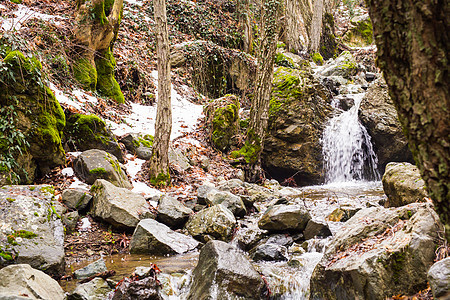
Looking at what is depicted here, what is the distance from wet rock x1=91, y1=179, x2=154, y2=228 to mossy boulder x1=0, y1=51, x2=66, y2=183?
106 centimetres

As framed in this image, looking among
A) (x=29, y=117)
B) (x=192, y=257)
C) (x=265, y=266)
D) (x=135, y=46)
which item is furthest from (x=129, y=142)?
(x=135, y=46)

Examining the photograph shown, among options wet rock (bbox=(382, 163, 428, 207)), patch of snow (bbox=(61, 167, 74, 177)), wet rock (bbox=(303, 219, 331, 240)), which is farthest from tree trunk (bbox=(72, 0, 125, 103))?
wet rock (bbox=(382, 163, 428, 207))

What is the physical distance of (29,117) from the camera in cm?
513

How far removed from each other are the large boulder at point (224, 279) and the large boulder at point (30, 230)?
1.66 metres

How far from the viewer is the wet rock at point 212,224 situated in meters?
5.05

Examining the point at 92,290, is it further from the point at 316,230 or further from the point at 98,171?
the point at 316,230

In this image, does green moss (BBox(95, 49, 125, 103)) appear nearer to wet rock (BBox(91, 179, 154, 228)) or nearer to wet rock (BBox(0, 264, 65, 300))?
wet rock (BBox(91, 179, 154, 228))

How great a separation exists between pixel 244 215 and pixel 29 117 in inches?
165

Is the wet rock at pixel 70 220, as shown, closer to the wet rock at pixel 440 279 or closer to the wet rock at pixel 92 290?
the wet rock at pixel 92 290

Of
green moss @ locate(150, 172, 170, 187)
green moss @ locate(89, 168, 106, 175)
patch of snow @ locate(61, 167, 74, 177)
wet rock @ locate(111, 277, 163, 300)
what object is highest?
green moss @ locate(89, 168, 106, 175)

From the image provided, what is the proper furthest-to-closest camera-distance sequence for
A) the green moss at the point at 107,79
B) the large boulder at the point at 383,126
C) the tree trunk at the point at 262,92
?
the large boulder at the point at 383,126 < the green moss at the point at 107,79 < the tree trunk at the point at 262,92

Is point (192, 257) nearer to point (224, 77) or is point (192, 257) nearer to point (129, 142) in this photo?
point (129, 142)

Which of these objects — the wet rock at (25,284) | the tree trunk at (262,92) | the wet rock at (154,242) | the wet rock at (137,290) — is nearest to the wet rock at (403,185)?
the wet rock at (154,242)

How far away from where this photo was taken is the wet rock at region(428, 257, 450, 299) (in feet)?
6.16
